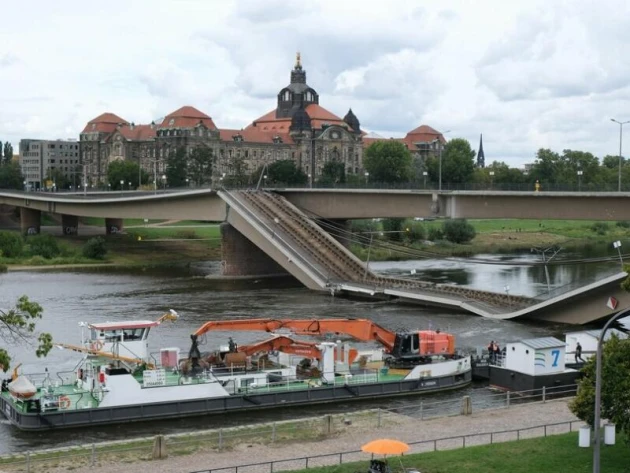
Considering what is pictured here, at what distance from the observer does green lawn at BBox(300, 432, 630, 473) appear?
95.9 ft

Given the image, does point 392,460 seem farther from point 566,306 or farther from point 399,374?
point 566,306

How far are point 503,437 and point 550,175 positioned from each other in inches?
6252

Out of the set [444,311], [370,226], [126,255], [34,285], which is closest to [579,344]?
[444,311]

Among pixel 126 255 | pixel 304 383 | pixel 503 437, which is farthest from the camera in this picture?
pixel 126 255

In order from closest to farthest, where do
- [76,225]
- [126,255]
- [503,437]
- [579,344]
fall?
1. [503,437]
2. [579,344]
3. [126,255]
4. [76,225]

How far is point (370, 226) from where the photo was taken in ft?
453

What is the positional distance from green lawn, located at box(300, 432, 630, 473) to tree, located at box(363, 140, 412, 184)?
160 meters

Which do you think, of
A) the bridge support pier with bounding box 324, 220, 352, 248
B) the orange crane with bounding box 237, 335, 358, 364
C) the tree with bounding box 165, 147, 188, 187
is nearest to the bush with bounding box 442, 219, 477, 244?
the bridge support pier with bounding box 324, 220, 352, 248

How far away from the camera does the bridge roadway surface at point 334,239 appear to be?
210 ft

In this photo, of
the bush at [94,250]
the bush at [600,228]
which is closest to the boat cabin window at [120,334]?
the bush at [94,250]

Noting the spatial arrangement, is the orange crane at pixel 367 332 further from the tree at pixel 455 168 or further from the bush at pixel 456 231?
the tree at pixel 455 168

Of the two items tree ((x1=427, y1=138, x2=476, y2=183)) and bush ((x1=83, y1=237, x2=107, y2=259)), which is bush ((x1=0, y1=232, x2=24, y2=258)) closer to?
bush ((x1=83, y1=237, x2=107, y2=259))

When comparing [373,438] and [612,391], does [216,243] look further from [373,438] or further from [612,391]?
[612,391]

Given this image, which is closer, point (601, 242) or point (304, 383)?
point (304, 383)
